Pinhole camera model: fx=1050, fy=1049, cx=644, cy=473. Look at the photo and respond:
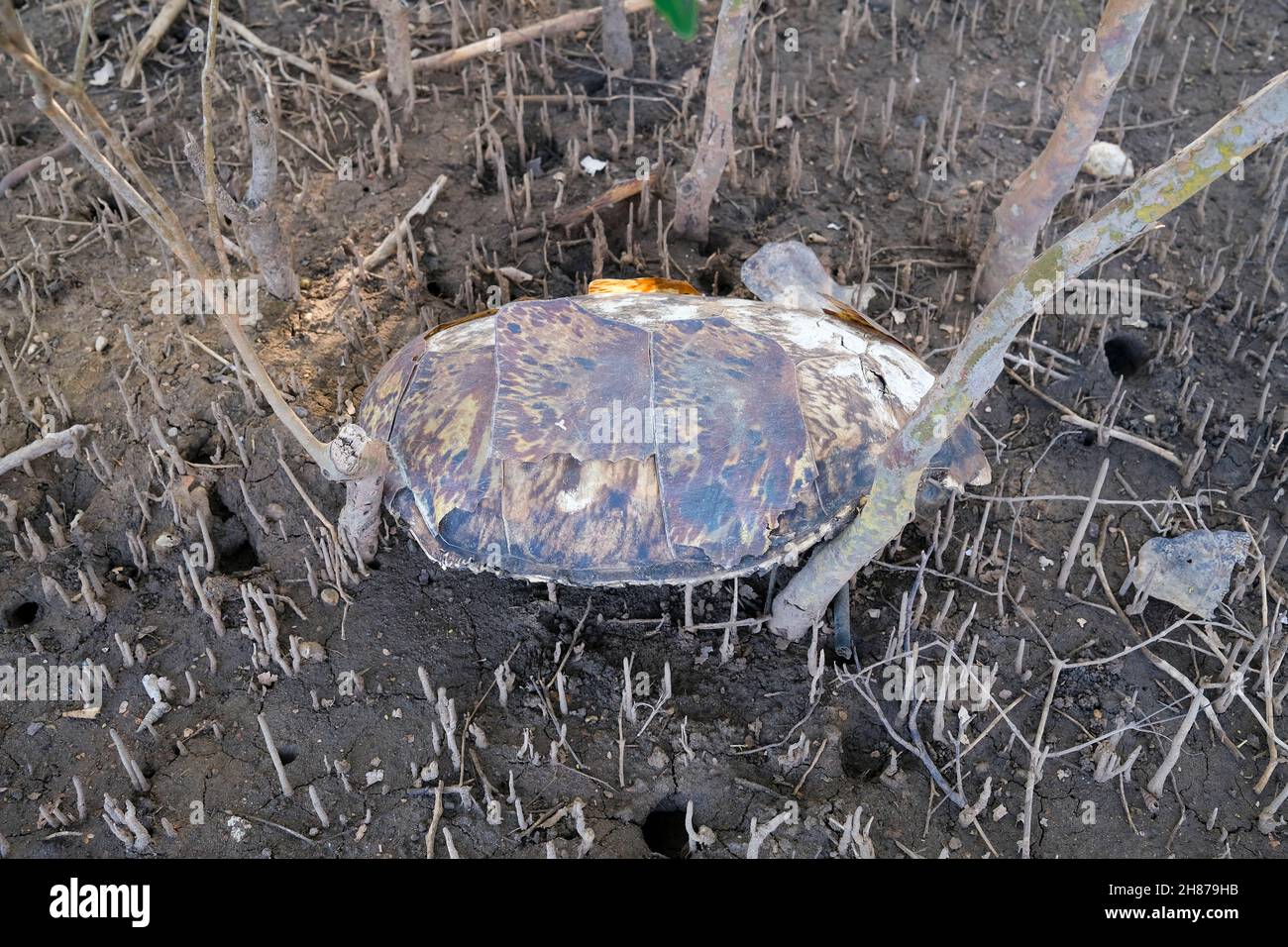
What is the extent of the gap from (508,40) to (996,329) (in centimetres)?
399

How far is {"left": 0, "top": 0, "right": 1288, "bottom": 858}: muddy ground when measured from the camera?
345 cm

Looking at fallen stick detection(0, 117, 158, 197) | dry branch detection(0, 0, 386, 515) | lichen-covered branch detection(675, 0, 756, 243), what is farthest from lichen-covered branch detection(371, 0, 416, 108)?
dry branch detection(0, 0, 386, 515)

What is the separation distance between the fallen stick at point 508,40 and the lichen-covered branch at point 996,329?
12.1 ft

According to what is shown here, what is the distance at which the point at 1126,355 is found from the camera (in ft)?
15.9

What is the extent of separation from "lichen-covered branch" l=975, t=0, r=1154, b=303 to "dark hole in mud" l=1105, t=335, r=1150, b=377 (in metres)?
0.61

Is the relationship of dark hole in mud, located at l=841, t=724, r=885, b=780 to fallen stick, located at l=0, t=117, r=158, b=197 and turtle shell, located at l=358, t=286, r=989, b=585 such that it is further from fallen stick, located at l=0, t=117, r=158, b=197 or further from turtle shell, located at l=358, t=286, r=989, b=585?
fallen stick, located at l=0, t=117, r=158, b=197

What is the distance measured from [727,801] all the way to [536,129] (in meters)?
3.69

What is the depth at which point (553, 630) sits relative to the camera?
385 cm

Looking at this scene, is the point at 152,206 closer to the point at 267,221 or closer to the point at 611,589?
the point at 267,221

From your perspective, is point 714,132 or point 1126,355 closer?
point 714,132

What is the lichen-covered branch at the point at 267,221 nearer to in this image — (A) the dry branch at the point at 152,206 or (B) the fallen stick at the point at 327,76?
(B) the fallen stick at the point at 327,76

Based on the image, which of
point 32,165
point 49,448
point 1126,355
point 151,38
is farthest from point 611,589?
point 151,38

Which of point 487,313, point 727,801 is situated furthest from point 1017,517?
point 487,313
